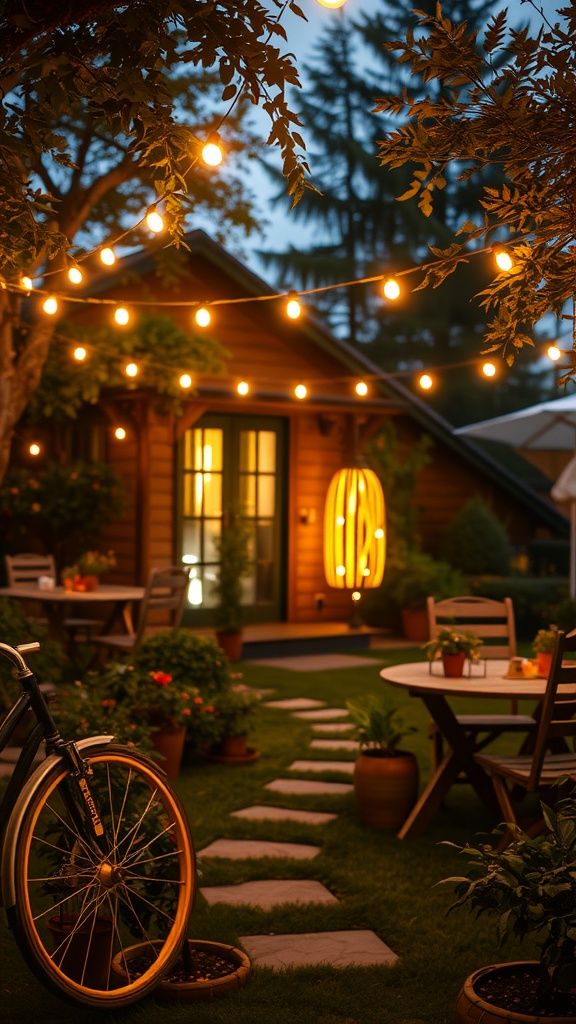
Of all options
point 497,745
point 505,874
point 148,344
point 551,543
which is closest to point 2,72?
point 505,874

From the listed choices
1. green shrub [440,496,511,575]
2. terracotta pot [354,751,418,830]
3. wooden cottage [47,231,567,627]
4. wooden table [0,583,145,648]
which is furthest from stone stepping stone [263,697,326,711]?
green shrub [440,496,511,575]

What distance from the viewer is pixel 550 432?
1406cm

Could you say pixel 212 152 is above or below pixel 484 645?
above

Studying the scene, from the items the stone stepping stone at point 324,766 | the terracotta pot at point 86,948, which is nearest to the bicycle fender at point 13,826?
the terracotta pot at point 86,948

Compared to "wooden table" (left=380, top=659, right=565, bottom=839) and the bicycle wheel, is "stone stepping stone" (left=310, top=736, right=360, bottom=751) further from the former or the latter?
the bicycle wheel

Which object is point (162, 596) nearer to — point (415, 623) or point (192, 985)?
point (415, 623)

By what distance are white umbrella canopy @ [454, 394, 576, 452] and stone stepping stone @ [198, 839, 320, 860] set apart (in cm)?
789

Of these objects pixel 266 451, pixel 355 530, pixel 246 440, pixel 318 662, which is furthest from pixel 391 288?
pixel 266 451

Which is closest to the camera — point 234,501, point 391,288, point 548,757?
point 548,757

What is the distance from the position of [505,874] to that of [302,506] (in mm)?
11156

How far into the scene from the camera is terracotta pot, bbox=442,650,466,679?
5.53 metres

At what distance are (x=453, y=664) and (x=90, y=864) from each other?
8.77 feet

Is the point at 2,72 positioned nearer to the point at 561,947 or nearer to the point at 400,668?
the point at 561,947

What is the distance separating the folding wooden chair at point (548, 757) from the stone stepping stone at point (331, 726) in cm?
297
